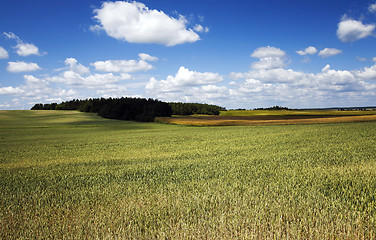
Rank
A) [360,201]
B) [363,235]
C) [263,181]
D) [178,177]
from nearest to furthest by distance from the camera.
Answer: [363,235], [360,201], [263,181], [178,177]

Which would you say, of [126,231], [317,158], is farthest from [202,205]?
[317,158]

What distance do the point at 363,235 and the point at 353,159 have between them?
11171 mm

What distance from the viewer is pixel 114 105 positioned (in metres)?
105

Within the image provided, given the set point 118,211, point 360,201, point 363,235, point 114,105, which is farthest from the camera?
point 114,105

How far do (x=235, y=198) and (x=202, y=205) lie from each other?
1129mm

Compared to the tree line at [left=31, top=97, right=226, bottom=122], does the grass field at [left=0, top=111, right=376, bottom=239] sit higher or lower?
lower

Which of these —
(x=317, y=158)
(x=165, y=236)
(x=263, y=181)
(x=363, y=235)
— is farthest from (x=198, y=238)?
(x=317, y=158)

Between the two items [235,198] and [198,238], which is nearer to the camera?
[198,238]

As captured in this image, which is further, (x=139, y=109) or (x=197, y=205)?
(x=139, y=109)

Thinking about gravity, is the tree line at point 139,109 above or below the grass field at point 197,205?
above

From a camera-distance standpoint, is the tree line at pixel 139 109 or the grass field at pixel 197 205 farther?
the tree line at pixel 139 109

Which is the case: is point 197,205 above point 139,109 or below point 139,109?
below

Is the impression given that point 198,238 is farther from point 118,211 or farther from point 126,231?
point 118,211

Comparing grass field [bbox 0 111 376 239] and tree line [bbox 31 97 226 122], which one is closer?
grass field [bbox 0 111 376 239]
